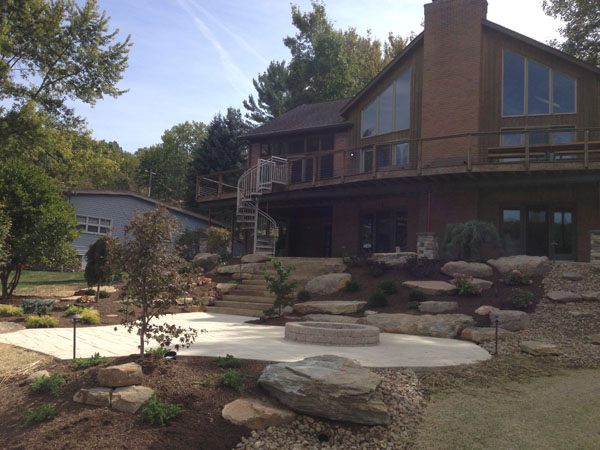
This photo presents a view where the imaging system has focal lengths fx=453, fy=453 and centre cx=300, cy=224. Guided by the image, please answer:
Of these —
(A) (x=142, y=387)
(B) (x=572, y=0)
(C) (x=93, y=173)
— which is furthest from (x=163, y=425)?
(C) (x=93, y=173)

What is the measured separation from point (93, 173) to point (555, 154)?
1205 inches

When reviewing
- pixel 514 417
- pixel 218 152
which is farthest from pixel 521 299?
pixel 218 152

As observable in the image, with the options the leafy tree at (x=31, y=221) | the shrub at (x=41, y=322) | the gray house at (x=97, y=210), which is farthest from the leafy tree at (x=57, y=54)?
the shrub at (x=41, y=322)

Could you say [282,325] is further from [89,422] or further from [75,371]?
[89,422]

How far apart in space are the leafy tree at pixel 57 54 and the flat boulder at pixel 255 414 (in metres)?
22.3

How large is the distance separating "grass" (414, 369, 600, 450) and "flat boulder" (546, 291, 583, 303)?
410cm

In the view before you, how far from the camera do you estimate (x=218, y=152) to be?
29.8m

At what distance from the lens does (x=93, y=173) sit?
111ft

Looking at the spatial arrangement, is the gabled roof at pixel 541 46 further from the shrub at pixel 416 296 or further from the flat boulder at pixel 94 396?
the flat boulder at pixel 94 396

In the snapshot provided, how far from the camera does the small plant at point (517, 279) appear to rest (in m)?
10.5

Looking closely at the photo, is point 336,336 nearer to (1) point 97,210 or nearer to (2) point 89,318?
(2) point 89,318

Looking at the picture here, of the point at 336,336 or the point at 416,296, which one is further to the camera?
the point at 416,296

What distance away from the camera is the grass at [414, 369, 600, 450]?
157 inches

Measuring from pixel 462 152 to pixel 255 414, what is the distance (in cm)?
1391
